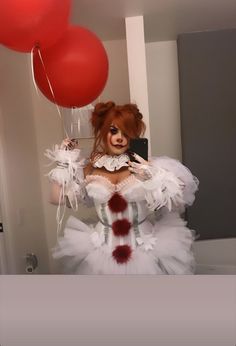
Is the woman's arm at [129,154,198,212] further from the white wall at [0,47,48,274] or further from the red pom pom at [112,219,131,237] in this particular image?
the white wall at [0,47,48,274]

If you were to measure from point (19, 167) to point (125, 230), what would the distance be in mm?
939

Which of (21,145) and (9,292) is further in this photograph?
(21,145)

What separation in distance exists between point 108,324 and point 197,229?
1.78 meters

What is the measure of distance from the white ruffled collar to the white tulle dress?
47mm

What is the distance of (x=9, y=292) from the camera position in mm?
604

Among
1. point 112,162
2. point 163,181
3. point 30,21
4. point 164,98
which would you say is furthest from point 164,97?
point 30,21

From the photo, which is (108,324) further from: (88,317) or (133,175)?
(133,175)

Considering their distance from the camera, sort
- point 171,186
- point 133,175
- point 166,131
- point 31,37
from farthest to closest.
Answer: point 166,131 < point 133,175 < point 171,186 < point 31,37

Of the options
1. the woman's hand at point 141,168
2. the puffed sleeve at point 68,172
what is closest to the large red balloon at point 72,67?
the puffed sleeve at point 68,172

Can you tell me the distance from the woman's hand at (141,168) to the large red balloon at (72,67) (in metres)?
0.29

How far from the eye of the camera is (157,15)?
1804 mm

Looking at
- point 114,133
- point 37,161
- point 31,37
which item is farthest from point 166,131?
point 31,37

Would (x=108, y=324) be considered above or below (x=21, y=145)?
below

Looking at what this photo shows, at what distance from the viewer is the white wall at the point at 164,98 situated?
239 cm
